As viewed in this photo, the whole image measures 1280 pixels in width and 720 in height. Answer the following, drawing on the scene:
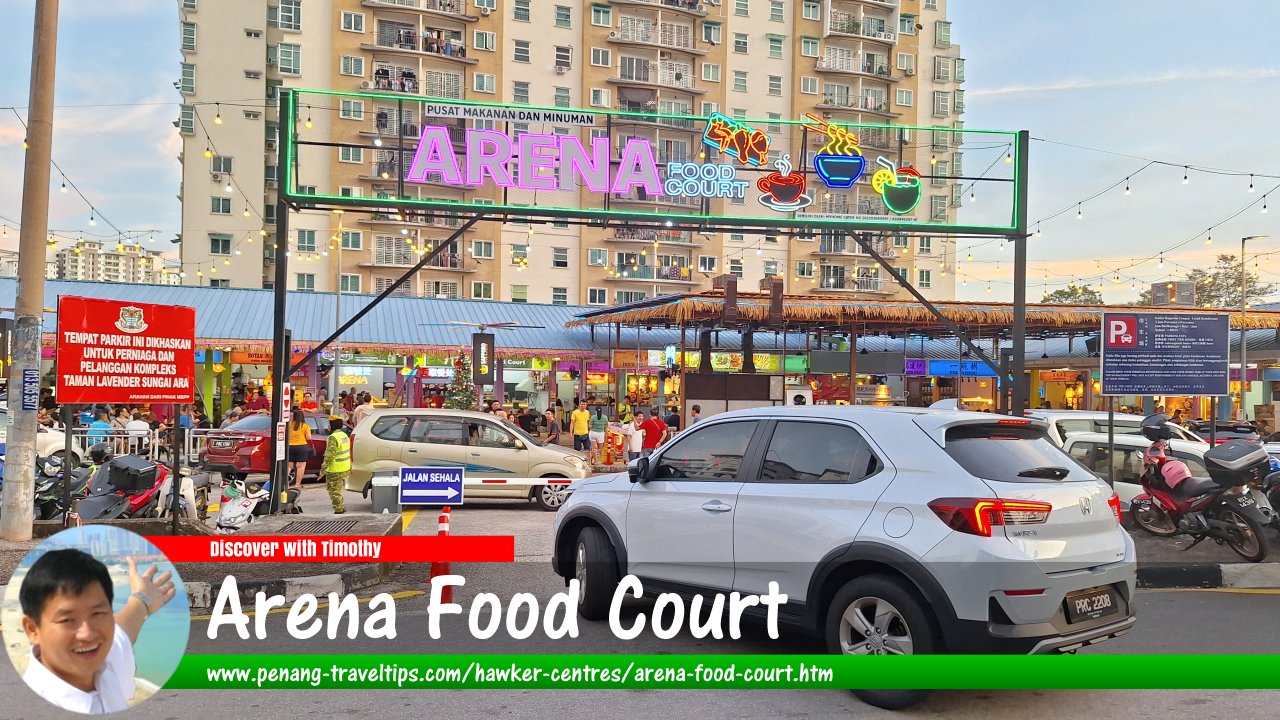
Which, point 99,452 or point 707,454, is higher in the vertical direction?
point 707,454

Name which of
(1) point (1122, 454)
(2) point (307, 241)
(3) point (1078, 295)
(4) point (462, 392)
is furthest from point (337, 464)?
(3) point (1078, 295)

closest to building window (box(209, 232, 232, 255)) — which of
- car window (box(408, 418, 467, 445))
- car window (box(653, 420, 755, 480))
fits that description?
car window (box(408, 418, 467, 445))

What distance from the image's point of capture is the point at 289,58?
2115 inches

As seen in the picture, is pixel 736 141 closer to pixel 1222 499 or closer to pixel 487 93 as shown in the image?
pixel 1222 499

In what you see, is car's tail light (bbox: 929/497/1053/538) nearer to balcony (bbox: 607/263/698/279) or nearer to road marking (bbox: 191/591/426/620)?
road marking (bbox: 191/591/426/620)

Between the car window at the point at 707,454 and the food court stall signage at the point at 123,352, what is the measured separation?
5.07 m

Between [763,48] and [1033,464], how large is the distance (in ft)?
202

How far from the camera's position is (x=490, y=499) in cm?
1581

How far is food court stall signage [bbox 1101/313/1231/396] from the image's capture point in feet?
38.7

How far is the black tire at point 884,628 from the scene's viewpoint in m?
4.75

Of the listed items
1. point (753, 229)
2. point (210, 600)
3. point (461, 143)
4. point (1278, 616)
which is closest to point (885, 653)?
point (1278, 616)

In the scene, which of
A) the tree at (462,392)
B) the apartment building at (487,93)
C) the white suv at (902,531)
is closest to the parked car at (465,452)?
the tree at (462,392)

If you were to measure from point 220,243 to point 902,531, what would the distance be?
56.1 metres

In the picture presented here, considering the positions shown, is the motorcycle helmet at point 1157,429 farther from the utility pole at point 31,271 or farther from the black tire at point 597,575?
the utility pole at point 31,271
